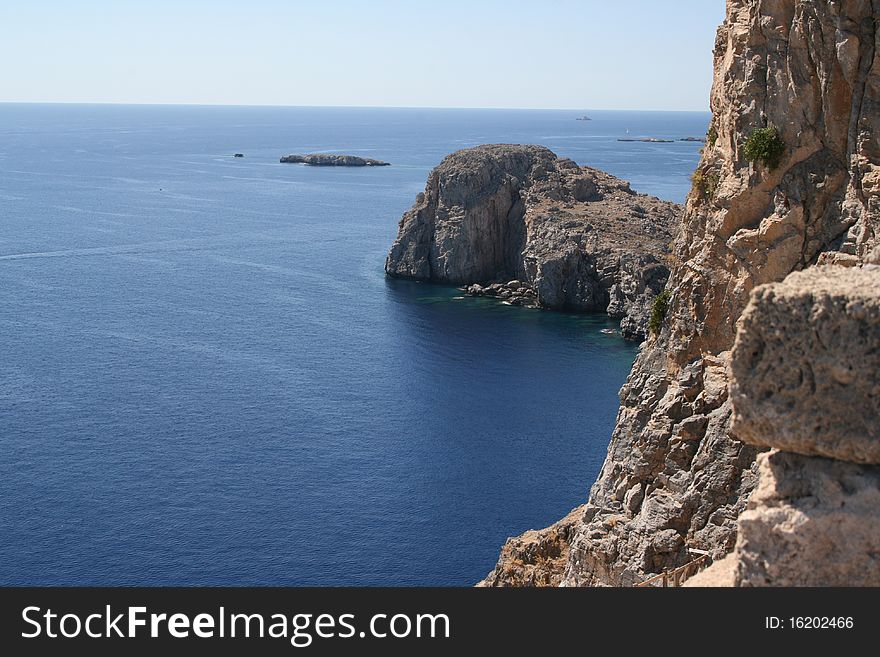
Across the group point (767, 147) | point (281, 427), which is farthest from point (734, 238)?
point (281, 427)

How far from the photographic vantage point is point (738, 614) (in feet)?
55.0

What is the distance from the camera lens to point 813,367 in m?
17.2

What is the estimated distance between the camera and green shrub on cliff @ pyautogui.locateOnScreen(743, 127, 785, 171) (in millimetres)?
35719

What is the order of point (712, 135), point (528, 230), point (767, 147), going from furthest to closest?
point (528, 230), point (712, 135), point (767, 147)

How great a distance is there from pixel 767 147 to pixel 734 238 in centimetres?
340

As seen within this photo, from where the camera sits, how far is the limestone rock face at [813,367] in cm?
1688

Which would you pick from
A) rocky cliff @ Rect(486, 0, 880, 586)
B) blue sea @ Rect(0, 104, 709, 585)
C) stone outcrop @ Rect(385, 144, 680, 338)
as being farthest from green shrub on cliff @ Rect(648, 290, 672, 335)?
stone outcrop @ Rect(385, 144, 680, 338)

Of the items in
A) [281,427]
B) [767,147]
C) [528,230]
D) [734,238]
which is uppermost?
[767,147]

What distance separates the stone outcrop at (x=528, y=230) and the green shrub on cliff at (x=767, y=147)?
116 m

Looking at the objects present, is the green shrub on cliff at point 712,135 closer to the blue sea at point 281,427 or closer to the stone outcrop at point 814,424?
the stone outcrop at point 814,424

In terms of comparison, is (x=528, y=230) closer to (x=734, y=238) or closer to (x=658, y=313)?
→ (x=658, y=313)

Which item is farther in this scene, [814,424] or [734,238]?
[734,238]

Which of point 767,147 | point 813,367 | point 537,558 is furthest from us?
point 537,558

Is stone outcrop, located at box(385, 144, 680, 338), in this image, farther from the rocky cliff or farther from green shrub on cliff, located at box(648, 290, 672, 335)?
the rocky cliff
